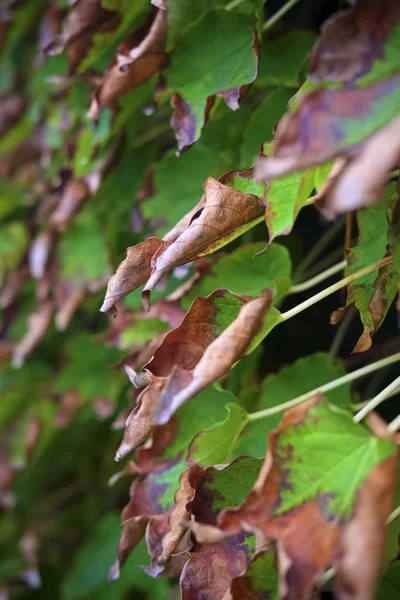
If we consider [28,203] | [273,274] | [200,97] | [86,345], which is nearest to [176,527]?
[273,274]

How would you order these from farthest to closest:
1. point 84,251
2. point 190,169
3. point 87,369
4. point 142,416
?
point 87,369, point 84,251, point 190,169, point 142,416

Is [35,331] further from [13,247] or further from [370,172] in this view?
[370,172]

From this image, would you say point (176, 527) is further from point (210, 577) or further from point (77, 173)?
point (77, 173)

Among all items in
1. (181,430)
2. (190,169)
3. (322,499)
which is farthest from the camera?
(190,169)

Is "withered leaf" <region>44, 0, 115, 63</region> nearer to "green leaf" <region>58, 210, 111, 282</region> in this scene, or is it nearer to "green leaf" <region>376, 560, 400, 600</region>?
"green leaf" <region>58, 210, 111, 282</region>

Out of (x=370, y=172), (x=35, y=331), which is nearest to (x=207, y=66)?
(x=370, y=172)

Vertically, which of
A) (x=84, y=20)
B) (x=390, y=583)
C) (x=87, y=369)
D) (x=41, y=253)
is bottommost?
(x=87, y=369)

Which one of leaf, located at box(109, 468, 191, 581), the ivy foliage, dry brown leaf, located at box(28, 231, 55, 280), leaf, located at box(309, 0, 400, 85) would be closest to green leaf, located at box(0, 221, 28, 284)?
the ivy foliage
